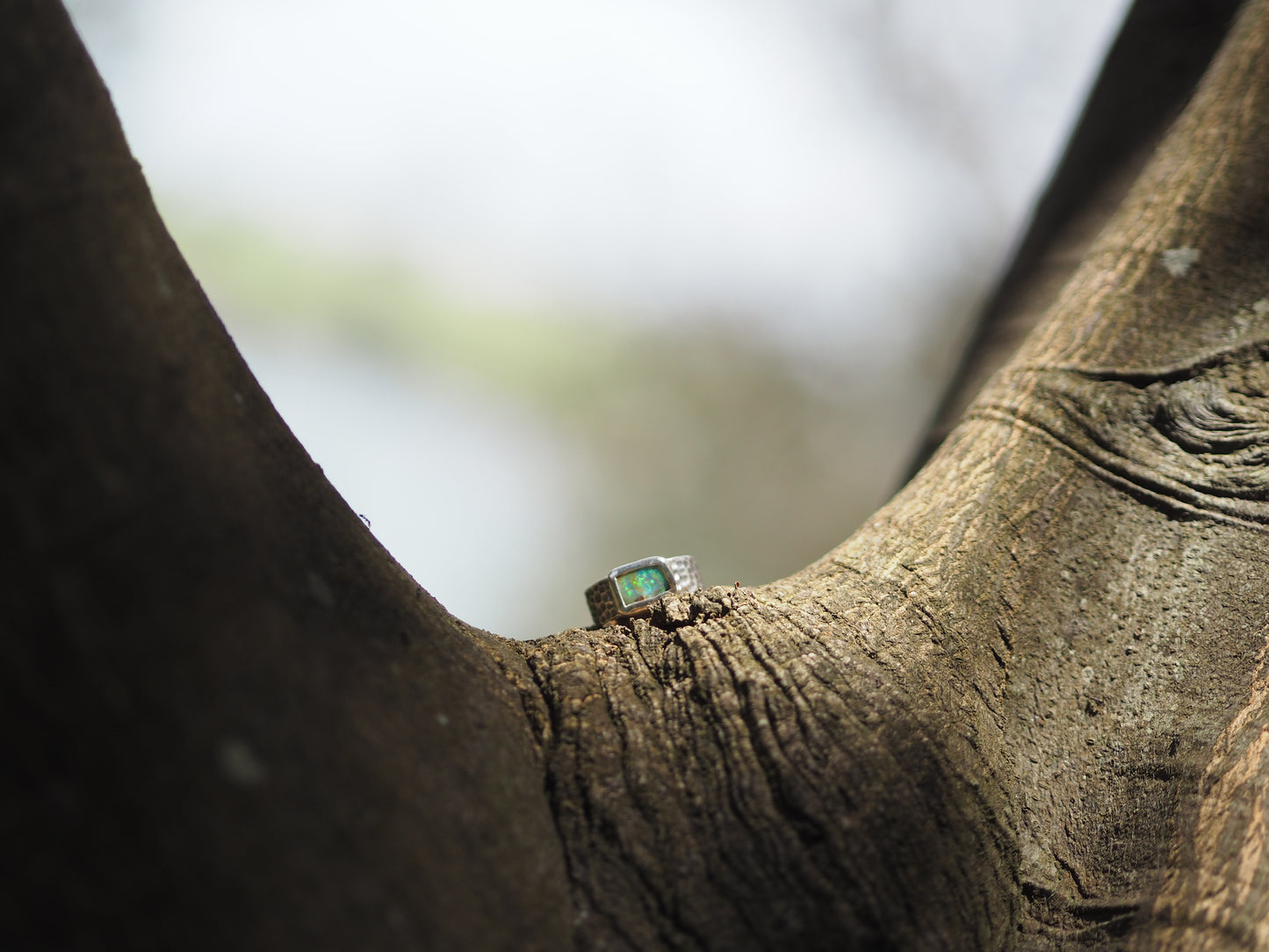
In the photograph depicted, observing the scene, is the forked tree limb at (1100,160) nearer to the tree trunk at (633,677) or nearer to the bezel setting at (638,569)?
the tree trunk at (633,677)

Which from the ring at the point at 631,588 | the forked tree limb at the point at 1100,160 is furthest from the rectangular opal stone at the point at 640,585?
the forked tree limb at the point at 1100,160

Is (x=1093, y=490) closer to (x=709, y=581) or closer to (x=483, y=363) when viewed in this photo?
(x=709, y=581)

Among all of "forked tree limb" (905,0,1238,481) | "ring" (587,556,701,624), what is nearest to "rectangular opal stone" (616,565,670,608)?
"ring" (587,556,701,624)

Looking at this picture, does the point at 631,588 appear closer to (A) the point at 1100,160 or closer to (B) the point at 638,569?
(B) the point at 638,569

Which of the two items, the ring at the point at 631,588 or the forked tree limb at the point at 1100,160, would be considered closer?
the ring at the point at 631,588

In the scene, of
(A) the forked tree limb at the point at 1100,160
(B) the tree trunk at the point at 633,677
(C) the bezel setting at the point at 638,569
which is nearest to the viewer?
(B) the tree trunk at the point at 633,677

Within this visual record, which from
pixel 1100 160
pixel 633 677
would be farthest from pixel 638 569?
pixel 1100 160

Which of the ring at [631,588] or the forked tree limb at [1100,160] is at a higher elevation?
the forked tree limb at [1100,160]

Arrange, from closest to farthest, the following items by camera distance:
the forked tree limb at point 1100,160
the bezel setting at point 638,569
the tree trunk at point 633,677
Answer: the tree trunk at point 633,677 → the bezel setting at point 638,569 → the forked tree limb at point 1100,160
